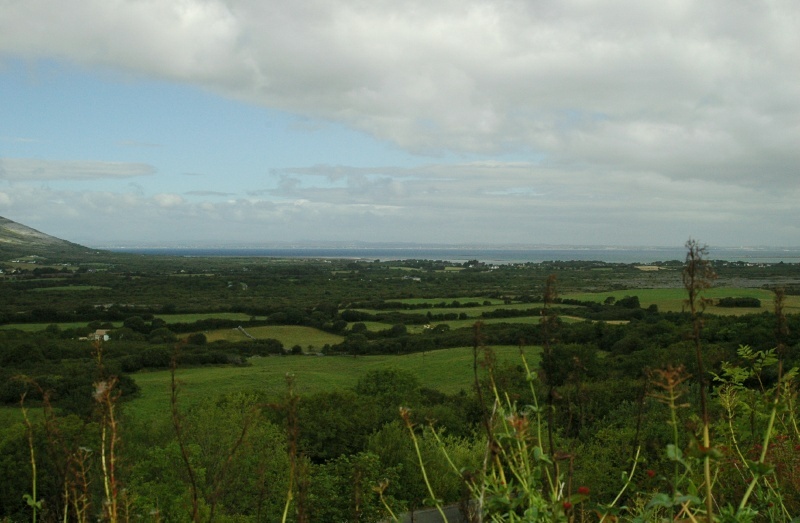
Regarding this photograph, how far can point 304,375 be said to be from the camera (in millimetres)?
47469

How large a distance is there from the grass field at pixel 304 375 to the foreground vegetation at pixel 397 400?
35 cm

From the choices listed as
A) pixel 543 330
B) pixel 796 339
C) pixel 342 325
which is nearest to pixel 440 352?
pixel 342 325

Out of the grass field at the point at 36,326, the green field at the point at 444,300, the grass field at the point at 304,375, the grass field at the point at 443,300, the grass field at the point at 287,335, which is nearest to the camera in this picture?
the grass field at the point at 304,375

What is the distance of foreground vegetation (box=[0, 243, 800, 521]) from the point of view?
2.49 meters

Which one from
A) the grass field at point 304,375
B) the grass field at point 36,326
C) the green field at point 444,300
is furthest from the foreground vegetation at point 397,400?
the green field at point 444,300

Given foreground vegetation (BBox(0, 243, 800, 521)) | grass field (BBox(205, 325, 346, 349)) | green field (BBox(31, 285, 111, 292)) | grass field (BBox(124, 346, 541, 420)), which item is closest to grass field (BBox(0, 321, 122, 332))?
foreground vegetation (BBox(0, 243, 800, 521))

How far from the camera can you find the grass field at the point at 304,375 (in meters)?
39.8

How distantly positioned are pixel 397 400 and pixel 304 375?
13876mm

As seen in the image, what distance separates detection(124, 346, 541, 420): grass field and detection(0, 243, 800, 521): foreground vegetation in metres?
0.35

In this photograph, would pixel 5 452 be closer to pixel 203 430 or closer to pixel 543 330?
pixel 203 430

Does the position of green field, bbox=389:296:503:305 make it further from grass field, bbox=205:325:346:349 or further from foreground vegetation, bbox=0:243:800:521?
grass field, bbox=205:325:346:349

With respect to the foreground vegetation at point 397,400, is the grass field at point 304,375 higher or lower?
lower

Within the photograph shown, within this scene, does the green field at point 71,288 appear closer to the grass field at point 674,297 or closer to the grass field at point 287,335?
the grass field at point 287,335

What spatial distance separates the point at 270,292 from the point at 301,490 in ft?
396
